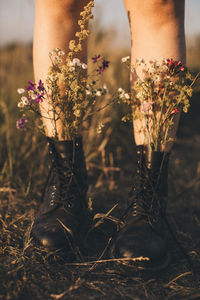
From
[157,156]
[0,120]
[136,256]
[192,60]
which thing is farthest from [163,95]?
[192,60]

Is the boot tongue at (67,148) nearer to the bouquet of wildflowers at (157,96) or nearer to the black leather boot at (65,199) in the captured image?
the black leather boot at (65,199)

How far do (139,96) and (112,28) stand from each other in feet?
6.25

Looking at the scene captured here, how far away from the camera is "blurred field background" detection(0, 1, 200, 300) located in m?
0.93

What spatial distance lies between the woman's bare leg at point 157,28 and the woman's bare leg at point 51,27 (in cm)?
22

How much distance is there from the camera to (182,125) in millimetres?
2648

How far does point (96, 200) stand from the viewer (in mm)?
1567

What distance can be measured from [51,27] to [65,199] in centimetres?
70

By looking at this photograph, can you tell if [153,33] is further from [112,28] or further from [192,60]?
[192,60]

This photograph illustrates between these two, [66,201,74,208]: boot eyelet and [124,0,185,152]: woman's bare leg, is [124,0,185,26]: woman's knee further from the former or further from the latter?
[66,201,74,208]: boot eyelet

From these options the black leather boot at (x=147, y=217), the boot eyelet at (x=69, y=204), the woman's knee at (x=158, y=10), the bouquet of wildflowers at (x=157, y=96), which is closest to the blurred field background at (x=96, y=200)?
the black leather boot at (x=147, y=217)

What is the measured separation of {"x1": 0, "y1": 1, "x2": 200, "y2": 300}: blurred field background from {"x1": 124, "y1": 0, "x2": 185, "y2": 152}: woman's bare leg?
391 millimetres

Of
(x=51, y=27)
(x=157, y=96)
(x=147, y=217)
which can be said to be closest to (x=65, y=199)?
(x=147, y=217)

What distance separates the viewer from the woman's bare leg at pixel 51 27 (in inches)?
43.4

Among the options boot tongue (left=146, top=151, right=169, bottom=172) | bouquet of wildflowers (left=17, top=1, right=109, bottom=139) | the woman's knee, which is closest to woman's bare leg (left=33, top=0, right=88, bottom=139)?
bouquet of wildflowers (left=17, top=1, right=109, bottom=139)
